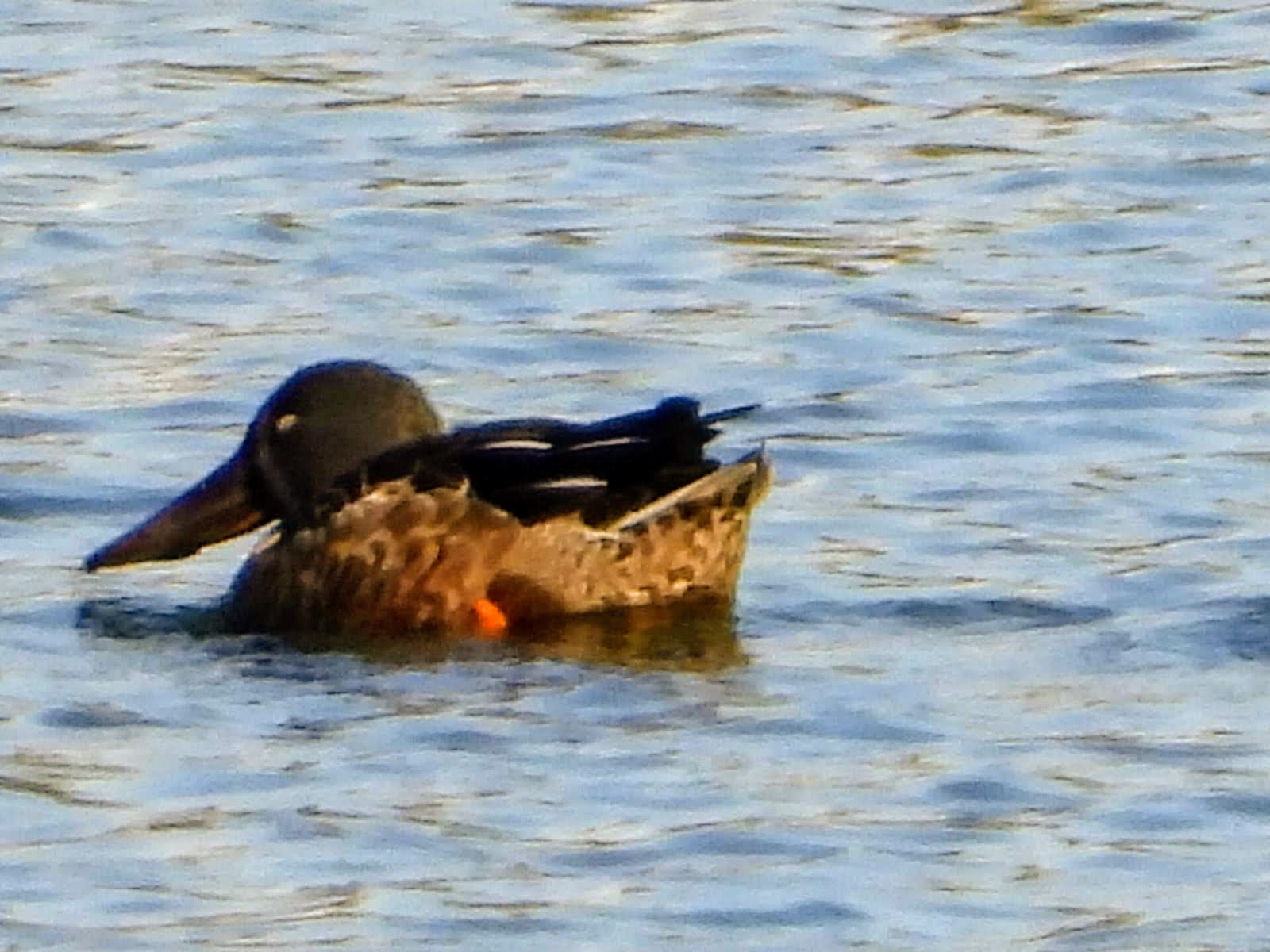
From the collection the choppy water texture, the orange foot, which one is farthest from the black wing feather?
the choppy water texture

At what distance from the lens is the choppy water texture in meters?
7.79

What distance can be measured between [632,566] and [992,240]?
11.5ft

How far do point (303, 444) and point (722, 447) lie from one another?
155 centimetres

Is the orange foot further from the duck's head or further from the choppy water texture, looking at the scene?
the duck's head

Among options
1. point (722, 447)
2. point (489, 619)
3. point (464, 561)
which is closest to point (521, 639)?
point (489, 619)

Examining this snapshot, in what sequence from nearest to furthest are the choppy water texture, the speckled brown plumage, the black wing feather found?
the choppy water texture < the black wing feather < the speckled brown plumage

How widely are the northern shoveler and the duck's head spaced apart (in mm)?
62

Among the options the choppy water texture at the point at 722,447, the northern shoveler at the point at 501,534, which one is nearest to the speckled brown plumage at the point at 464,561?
the northern shoveler at the point at 501,534

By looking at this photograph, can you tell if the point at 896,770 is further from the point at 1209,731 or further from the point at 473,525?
the point at 473,525

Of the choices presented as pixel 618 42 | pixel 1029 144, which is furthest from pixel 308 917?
pixel 618 42

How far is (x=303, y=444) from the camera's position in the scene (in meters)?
10.5

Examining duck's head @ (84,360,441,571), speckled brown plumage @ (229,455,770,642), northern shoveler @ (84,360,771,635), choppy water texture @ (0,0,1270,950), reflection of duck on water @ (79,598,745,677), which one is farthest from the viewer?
duck's head @ (84,360,441,571)

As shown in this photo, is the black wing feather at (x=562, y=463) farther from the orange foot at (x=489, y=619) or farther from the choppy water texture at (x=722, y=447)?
the choppy water texture at (x=722, y=447)

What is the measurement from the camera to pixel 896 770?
27.6 feet
